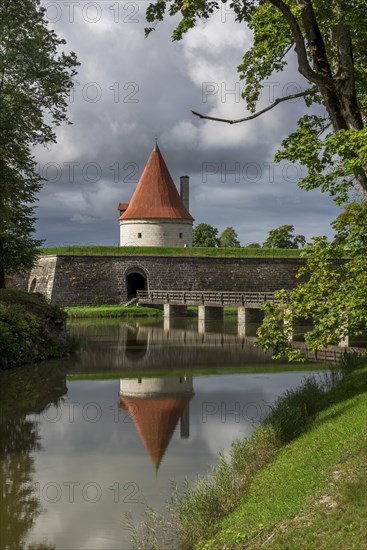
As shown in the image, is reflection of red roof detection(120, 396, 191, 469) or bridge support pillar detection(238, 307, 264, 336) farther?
bridge support pillar detection(238, 307, 264, 336)

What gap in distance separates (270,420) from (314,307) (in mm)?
1783

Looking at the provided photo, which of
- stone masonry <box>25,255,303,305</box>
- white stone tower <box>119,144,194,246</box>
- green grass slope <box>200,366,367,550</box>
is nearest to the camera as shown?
green grass slope <box>200,366,367,550</box>

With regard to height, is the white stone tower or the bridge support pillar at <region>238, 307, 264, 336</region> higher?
the white stone tower

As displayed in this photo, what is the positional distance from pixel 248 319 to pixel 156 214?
16.6m

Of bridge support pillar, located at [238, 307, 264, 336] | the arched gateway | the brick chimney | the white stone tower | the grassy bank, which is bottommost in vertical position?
bridge support pillar, located at [238, 307, 264, 336]

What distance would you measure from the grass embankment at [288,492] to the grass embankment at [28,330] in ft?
31.8

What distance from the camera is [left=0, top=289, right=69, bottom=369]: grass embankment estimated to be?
666 inches

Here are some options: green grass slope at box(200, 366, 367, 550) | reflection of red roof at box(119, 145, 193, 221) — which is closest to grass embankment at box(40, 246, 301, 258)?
reflection of red roof at box(119, 145, 193, 221)

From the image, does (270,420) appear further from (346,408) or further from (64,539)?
(64,539)

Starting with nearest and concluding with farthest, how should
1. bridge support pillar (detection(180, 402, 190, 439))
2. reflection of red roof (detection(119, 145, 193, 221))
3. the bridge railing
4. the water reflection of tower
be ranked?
the water reflection of tower < bridge support pillar (detection(180, 402, 190, 439)) < the bridge railing < reflection of red roof (detection(119, 145, 193, 221))

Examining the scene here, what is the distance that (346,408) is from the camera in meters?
8.86

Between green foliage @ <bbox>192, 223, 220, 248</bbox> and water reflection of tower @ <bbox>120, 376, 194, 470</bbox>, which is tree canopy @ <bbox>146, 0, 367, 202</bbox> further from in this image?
green foliage @ <bbox>192, 223, 220, 248</bbox>

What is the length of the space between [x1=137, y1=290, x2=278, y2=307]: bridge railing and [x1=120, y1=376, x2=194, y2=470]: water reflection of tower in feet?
51.8

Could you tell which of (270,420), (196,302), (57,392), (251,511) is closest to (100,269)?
(196,302)
